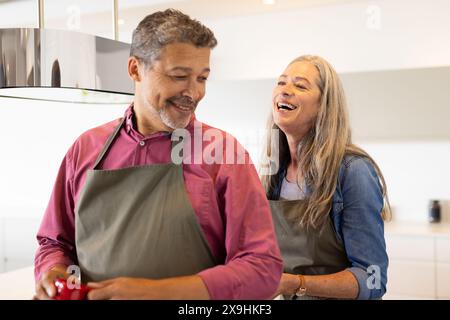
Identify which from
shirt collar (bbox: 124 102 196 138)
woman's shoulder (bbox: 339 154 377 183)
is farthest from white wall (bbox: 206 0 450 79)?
shirt collar (bbox: 124 102 196 138)

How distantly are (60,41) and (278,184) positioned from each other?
0.43 metres

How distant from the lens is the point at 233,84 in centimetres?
151

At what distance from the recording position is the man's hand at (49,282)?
55 cm

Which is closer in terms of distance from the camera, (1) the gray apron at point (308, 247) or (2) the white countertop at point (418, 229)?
(1) the gray apron at point (308, 247)

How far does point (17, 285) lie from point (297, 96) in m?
0.67

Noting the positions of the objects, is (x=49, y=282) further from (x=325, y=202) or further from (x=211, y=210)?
(x=325, y=202)

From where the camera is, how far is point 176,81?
1.76 feet

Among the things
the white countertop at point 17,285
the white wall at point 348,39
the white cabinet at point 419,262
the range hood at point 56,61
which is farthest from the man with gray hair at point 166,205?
the white cabinet at point 419,262

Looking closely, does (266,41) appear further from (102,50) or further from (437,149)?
(437,149)

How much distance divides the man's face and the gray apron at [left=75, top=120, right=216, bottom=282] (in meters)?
0.06

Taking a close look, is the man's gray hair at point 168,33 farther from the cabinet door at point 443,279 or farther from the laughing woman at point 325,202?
the cabinet door at point 443,279

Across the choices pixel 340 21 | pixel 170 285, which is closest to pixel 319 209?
pixel 170 285

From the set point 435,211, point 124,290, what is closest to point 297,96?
point 124,290

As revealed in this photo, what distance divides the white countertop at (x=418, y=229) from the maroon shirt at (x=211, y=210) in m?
1.07
